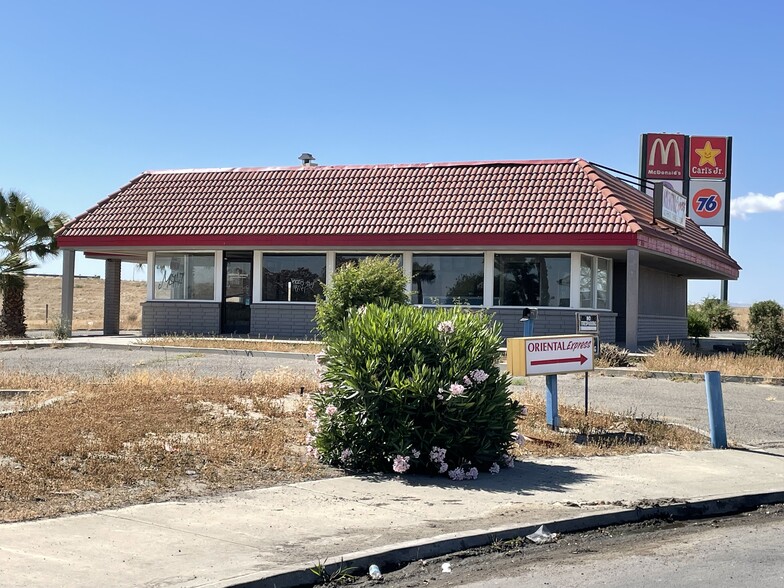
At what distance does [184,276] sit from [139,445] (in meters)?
20.9

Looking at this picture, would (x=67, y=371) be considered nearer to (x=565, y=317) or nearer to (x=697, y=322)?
(x=565, y=317)

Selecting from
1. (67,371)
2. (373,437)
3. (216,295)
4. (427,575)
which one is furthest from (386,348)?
(216,295)

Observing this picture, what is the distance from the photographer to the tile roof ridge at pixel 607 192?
968 inches

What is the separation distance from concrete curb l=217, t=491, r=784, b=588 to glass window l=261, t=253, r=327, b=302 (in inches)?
810

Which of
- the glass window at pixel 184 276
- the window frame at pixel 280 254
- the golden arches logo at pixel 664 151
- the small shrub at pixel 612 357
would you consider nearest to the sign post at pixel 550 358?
the small shrub at pixel 612 357

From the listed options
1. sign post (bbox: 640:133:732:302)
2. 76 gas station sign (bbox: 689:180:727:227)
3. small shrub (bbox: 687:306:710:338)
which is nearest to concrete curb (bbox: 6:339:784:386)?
small shrub (bbox: 687:306:710:338)

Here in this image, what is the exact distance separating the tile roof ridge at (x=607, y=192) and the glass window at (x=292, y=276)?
8.12 metres

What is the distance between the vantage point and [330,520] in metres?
7.88

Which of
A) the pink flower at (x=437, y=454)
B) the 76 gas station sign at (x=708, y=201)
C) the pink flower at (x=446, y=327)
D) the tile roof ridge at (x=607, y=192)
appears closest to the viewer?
the pink flower at (x=437, y=454)

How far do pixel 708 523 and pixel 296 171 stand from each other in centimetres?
2434

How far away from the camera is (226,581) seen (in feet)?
19.8

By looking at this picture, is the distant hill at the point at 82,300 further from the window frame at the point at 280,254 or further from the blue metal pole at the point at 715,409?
the blue metal pole at the point at 715,409

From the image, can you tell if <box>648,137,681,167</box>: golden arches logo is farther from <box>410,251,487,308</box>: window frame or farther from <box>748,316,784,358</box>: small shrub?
<box>748,316,784,358</box>: small shrub

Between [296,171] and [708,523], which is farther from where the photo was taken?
[296,171]
